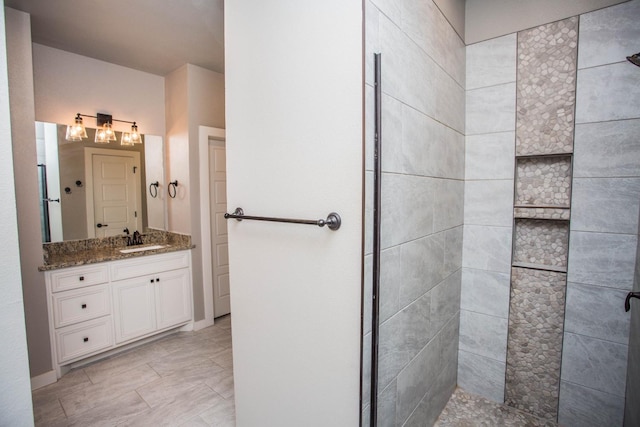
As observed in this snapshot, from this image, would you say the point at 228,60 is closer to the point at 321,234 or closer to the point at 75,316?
the point at 321,234

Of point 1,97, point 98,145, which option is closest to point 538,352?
point 1,97

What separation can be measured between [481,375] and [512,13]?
224 centimetres

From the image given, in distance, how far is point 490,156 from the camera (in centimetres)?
189

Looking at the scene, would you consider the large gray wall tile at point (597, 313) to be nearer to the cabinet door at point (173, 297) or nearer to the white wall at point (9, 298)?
the white wall at point (9, 298)

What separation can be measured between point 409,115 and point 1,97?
140 centimetres

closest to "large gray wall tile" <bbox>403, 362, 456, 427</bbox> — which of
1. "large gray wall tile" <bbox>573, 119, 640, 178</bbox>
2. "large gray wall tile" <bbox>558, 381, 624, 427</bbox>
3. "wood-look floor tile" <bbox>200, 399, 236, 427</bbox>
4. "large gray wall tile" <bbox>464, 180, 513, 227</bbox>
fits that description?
"large gray wall tile" <bbox>558, 381, 624, 427</bbox>

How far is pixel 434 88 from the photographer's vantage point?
59.9 inches

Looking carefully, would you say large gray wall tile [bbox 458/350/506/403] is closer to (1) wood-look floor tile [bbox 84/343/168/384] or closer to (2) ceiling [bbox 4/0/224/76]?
(1) wood-look floor tile [bbox 84/343/168/384]

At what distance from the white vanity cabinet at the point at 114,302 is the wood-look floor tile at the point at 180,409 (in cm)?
90

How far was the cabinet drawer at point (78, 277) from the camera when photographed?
2.26 m

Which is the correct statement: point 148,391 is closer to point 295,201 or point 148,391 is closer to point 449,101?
point 295,201

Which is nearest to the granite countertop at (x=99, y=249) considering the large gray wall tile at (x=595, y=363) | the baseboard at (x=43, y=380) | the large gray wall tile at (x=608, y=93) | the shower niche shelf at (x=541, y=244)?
the baseboard at (x=43, y=380)

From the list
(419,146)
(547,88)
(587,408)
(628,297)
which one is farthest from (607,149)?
(587,408)

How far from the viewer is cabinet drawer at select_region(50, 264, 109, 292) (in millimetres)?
2264
